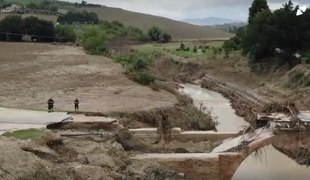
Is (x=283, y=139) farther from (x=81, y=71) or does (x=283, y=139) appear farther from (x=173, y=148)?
(x=81, y=71)

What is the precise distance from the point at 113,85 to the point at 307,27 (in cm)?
1958

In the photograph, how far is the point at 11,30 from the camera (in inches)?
2832

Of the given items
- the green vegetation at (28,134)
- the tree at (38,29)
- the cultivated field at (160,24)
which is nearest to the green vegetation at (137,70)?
the green vegetation at (28,134)

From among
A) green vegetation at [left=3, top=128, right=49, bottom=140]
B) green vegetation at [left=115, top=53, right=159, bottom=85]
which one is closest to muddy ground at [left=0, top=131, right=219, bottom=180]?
green vegetation at [left=3, top=128, right=49, bottom=140]

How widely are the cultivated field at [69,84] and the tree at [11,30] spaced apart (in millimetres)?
15639

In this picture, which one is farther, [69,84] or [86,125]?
[69,84]

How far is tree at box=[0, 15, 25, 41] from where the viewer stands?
2832 inches

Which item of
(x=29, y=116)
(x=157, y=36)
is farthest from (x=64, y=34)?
(x=29, y=116)

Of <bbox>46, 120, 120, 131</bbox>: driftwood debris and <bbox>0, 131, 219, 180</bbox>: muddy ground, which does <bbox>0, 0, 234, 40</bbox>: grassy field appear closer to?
<bbox>46, 120, 120, 131</bbox>: driftwood debris

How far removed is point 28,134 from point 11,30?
183ft

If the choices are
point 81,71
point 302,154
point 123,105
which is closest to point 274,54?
point 81,71

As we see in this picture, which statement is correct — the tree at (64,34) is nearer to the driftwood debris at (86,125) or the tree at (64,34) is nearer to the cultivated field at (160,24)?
the cultivated field at (160,24)

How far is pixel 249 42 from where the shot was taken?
55.0 m

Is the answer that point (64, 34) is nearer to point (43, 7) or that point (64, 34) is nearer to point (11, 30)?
point (11, 30)
